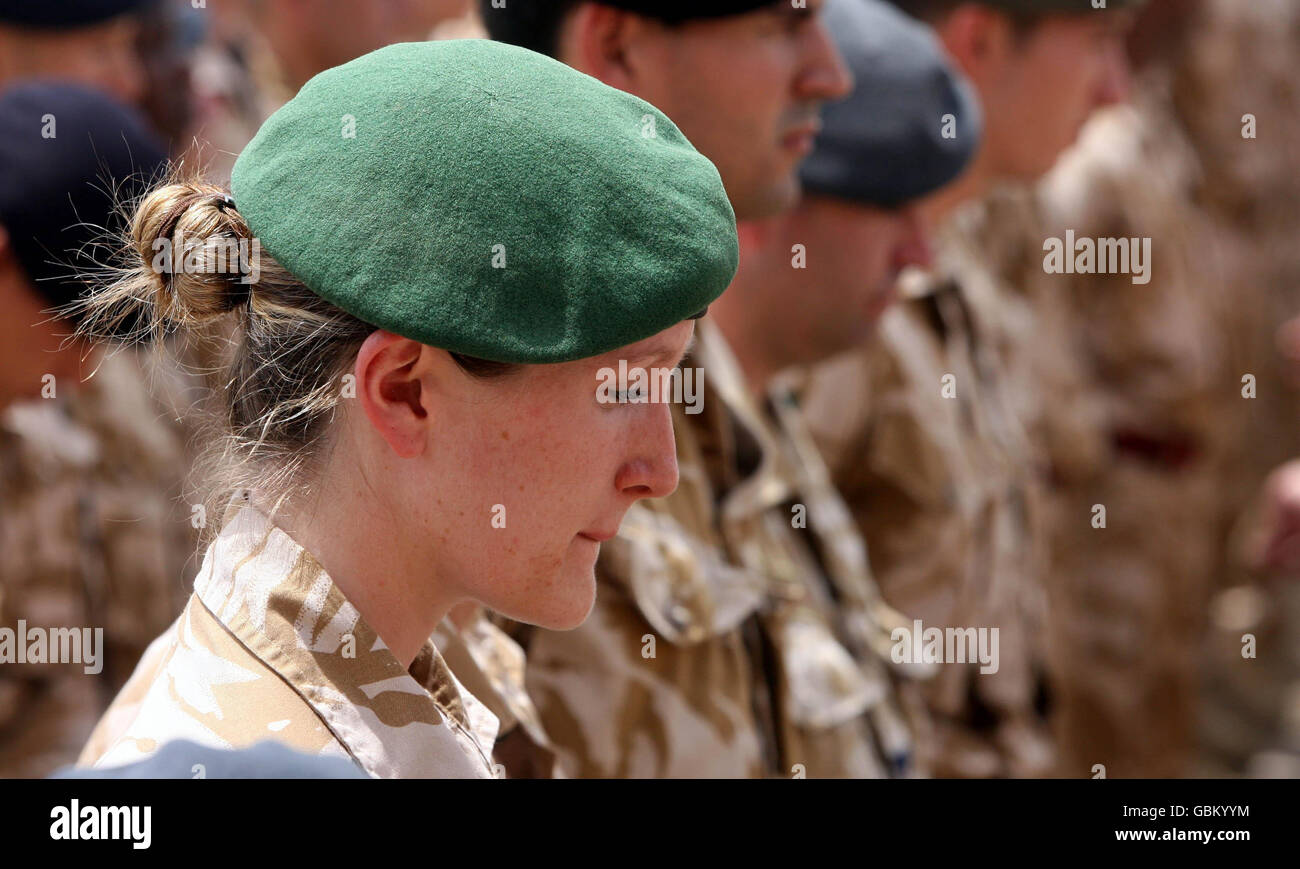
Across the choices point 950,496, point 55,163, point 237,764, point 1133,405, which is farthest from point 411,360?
point 1133,405

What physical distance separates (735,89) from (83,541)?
2.25 metres

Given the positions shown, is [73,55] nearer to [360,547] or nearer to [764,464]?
[764,464]

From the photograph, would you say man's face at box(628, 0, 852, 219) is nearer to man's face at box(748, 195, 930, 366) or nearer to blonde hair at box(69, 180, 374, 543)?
man's face at box(748, 195, 930, 366)

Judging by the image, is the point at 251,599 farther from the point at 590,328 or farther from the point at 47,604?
the point at 47,604

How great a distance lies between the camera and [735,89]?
2432mm

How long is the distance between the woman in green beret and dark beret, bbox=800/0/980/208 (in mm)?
1894

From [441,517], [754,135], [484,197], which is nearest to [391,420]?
[441,517]

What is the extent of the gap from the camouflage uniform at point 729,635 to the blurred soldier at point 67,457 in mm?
977

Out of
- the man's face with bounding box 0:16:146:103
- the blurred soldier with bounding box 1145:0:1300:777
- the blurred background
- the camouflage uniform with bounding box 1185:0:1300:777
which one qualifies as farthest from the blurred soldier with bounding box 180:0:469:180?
the camouflage uniform with bounding box 1185:0:1300:777

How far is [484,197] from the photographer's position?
1.31 metres

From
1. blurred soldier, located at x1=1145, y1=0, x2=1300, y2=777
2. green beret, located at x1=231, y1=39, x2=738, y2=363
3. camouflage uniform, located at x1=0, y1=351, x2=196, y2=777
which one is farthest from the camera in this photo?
blurred soldier, located at x1=1145, y1=0, x2=1300, y2=777

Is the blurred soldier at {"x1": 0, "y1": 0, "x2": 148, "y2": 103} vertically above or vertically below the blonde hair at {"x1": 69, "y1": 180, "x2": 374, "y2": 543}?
above

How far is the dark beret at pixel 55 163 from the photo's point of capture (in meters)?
2.84

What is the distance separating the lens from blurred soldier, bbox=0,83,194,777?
287 centimetres
